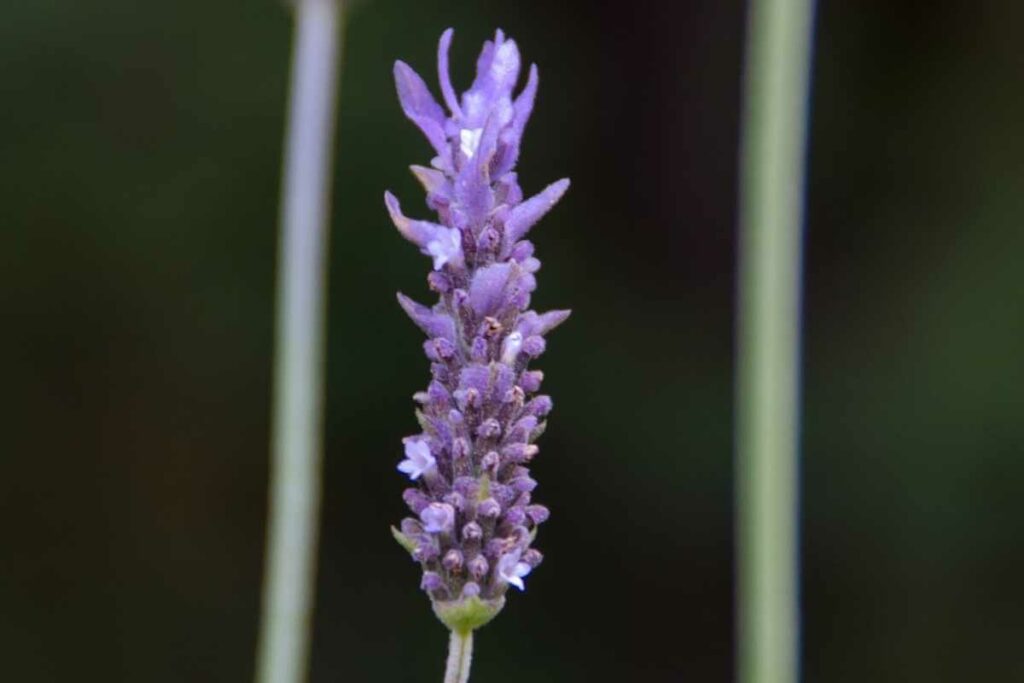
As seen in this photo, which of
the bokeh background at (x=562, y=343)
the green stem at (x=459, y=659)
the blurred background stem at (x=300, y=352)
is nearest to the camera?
the green stem at (x=459, y=659)

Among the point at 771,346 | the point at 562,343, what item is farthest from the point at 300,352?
the point at 562,343

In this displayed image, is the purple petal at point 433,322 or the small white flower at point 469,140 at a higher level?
the small white flower at point 469,140

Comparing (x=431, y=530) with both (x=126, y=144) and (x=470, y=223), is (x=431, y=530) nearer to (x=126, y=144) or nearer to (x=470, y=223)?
(x=470, y=223)

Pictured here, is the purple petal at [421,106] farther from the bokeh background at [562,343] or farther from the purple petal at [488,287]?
the bokeh background at [562,343]

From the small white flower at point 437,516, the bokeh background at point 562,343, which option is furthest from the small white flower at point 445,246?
the bokeh background at point 562,343

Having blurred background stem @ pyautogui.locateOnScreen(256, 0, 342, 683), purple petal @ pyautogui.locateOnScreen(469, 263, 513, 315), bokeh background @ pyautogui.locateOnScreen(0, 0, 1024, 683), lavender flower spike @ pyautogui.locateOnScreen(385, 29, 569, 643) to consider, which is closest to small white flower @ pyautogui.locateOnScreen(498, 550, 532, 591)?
lavender flower spike @ pyautogui.locateOnScreen(385, 29, 569, 643)

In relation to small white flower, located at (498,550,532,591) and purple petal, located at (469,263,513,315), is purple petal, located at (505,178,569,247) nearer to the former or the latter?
purple petal, located at (469,263,513,315)
